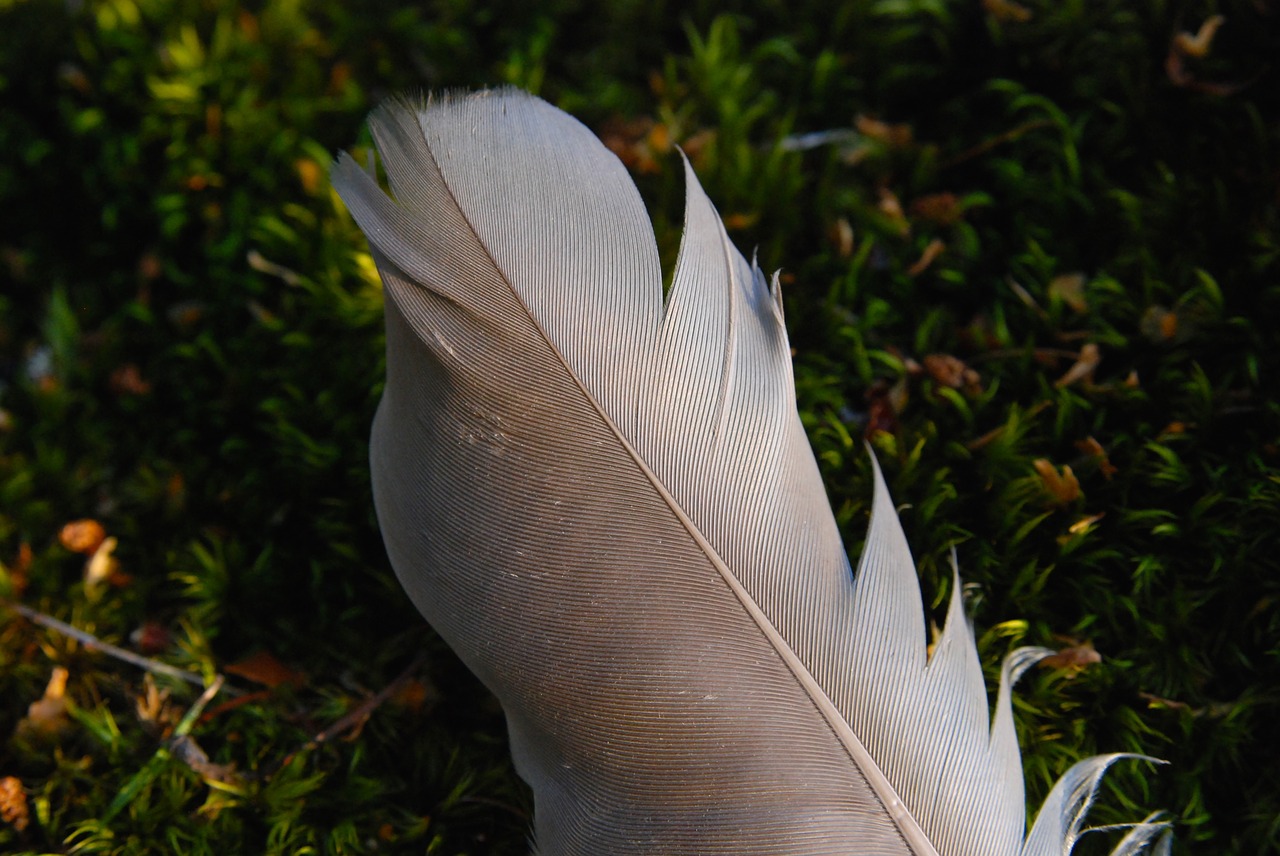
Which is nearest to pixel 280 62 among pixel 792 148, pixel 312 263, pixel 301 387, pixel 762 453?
pixel 312 263

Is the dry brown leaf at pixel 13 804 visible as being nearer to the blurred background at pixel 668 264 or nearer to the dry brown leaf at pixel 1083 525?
the blurred background at pixel 668 264

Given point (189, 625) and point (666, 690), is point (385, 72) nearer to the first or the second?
point (189, 625)

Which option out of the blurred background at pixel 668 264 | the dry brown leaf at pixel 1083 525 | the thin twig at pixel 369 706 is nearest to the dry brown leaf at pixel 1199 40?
the blurred background at pixel 668 264

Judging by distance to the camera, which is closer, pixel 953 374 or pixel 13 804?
pixel 13 804

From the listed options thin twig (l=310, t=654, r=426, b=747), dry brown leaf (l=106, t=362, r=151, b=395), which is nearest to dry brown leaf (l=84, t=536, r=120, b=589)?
dry brown leaf (l=106, t=362, r=151, b=395)

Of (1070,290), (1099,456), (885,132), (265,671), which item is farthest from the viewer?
(885,132)

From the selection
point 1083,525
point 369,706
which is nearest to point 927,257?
point 1083,525

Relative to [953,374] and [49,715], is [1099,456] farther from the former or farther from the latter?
[49,715]

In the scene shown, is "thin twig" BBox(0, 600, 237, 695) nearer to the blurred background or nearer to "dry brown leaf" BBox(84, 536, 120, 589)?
the blurred background
